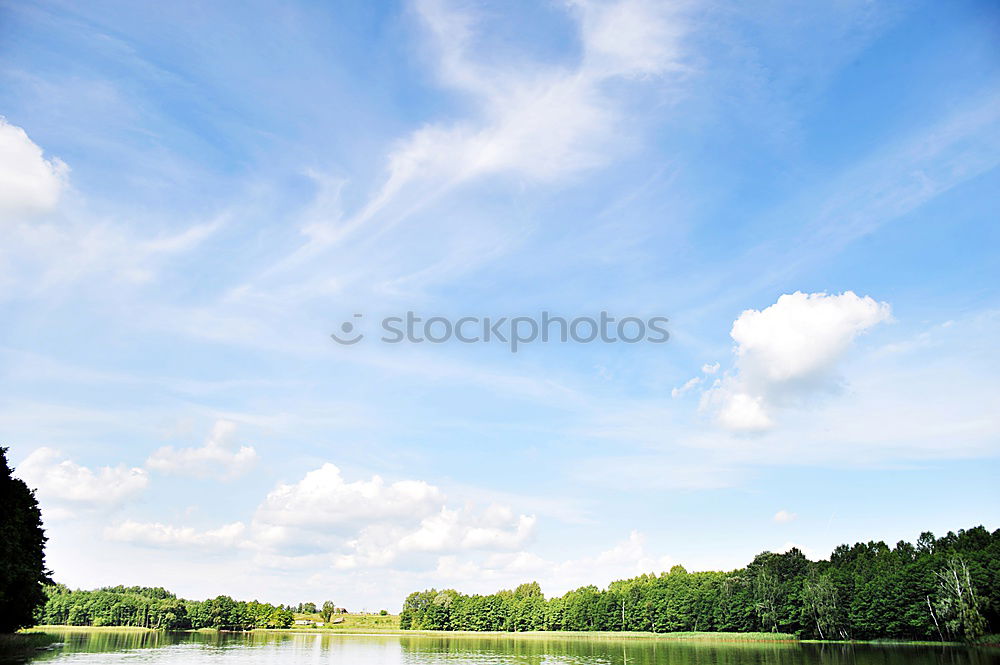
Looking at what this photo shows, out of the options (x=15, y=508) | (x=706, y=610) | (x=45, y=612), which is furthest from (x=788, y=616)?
(x=45, y=612)

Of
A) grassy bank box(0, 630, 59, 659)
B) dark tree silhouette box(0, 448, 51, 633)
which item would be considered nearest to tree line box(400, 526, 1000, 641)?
dark tree silhouette box(0, 448, 51, 633)

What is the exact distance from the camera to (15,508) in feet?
207

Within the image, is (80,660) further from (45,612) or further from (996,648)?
(45,612)

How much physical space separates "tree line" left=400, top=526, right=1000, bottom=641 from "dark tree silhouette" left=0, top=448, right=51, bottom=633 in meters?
110

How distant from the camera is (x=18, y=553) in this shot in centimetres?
6006

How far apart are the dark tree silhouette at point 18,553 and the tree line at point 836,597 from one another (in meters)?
110

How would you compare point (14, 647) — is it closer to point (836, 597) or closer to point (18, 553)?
point (18, 553)

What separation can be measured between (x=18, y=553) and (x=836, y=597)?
117501 mm

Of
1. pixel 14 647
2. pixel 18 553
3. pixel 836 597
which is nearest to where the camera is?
pixel 18 553

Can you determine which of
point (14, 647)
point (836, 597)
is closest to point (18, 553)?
point (14, 647)

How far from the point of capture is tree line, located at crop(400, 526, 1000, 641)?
296 ft

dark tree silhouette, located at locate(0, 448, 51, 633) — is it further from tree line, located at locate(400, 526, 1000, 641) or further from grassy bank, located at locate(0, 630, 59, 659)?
tree line, located at locate(400, 526, 1000, 641)

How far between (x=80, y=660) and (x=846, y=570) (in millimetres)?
120351

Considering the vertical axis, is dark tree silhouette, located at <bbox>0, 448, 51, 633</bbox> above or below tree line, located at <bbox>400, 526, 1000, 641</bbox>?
above
